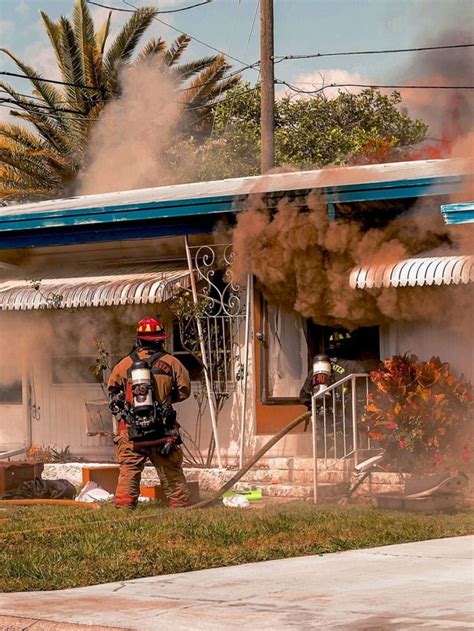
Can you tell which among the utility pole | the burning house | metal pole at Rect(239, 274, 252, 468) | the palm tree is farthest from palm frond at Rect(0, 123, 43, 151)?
metal pole at Rect(239, 274, 252, 468)

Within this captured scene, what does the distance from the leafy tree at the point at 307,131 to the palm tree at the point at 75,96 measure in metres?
0.67

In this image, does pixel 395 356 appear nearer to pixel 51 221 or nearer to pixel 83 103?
pixel 51 221

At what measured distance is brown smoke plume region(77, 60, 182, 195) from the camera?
30938 mm

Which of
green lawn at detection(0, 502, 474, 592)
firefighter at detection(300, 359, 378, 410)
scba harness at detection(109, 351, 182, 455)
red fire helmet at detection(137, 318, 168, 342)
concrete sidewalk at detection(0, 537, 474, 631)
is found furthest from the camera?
firefighter at detection(300, 359, 378, 410)

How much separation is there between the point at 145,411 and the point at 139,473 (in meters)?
0.63

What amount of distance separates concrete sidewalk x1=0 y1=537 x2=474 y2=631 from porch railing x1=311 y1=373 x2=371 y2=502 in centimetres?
412

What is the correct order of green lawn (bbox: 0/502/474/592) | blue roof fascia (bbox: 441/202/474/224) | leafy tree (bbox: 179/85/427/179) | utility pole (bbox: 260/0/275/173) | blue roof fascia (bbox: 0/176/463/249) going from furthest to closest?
1. leafy tree (bbox: 179/85/427/179)
2. utility pole (bbox: 260/0/275/173)
3. blue roof fascia (bbox: 0/176/463/249)
4. blue roof fascia (bbox: 441/202/474/224)
5. green lawn (bbox: 0/502/474/592)

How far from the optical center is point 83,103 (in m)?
31.6

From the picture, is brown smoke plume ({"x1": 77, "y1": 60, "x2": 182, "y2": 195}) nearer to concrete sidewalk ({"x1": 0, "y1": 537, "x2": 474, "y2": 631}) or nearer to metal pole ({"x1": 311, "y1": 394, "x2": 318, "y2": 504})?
metal pole ({"x1": 311, "y1": 394, "x2": 318, "y2": 504})

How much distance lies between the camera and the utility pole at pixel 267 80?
76.0 feet

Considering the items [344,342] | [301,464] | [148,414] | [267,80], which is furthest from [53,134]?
[148,414]

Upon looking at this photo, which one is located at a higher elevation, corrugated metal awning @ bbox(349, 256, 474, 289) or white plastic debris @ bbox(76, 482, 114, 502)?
corrugated metal awning @ bbox(349, 256, 474, 289)

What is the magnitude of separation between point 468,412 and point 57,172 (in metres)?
20.1

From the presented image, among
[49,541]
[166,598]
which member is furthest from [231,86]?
[166,598]
